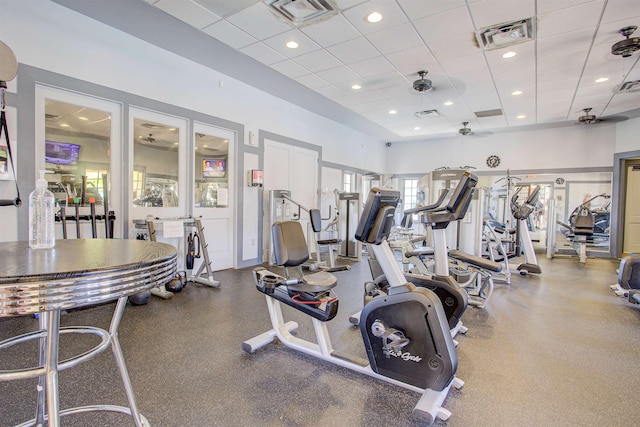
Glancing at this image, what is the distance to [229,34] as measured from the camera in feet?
12.5

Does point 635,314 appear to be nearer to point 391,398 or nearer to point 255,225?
point 391,398

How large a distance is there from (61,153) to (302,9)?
3.04 m

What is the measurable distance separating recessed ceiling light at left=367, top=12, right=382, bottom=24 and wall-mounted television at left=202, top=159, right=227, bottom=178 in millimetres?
3078

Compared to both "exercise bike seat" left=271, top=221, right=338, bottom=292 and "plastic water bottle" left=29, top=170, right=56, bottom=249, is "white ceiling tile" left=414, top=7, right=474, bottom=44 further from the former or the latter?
"plastic water bottle" left=29, top=170, right=56, bottom=249

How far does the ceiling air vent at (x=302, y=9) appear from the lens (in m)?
3.12

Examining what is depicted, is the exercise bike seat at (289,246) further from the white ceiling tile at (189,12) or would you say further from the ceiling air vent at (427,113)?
the ceiling air vent at (427,113)

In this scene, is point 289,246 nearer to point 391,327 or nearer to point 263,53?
point 391,327

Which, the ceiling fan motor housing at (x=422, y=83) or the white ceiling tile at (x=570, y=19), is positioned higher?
the white ceiling tile at (x=570, y=19)

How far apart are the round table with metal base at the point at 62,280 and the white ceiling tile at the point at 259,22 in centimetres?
297

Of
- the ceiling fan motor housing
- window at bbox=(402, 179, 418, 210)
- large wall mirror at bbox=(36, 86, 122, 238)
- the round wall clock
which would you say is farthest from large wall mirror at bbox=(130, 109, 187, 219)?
the round wall clock

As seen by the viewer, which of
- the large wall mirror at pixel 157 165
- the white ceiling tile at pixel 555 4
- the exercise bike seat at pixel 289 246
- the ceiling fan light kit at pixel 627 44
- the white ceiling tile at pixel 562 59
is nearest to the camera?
the exercise bike seat at pixel 289 246

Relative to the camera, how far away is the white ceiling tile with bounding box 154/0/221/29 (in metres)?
3.21

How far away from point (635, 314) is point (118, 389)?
5.08m

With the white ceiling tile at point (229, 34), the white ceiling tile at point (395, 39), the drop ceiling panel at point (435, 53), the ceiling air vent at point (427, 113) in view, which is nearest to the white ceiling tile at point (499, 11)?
the drop ceiling panel at point (435, 53)
